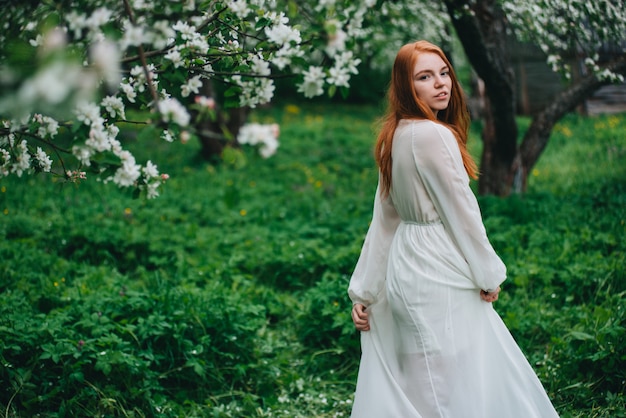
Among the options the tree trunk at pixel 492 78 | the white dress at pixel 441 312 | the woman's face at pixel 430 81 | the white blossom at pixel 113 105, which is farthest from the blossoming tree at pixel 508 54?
the white blossom at pixel 113 105

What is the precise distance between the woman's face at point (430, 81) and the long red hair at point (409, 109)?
23 millimetres

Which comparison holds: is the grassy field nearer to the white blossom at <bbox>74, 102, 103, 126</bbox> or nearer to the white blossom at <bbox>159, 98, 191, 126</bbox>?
the white blossom at <bbox>159, 98, 191, 126</bbox>

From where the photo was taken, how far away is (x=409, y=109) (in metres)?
2.81

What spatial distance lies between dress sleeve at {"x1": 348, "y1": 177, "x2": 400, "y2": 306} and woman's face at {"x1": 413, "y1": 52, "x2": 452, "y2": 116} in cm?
50

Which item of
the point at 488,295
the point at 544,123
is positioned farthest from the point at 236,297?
the point at 544,123

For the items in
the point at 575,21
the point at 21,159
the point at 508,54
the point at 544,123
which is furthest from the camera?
the point at 544,123

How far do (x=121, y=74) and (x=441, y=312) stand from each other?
187 centimetres

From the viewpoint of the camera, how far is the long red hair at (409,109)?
2.80m

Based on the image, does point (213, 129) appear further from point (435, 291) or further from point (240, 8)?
point (435, 291)

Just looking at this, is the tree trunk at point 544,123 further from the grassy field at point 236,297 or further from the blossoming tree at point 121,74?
the blossoming tree at point 121,74

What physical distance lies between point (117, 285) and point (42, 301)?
0.58 m

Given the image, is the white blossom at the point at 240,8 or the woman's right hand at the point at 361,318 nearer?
the woman's right hand at the point at 361,318

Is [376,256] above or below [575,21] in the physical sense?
below

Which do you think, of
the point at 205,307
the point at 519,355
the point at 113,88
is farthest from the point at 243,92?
the point at 519,355
